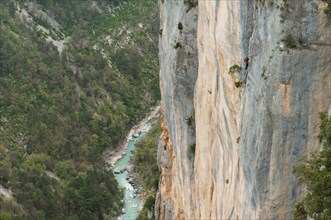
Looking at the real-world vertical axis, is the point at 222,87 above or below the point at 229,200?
above

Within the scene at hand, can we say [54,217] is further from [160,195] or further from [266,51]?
[266,51]

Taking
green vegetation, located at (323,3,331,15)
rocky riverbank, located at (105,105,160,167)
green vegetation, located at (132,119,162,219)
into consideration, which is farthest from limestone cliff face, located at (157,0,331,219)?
rocky riverbank, located at (105,105,160,167)

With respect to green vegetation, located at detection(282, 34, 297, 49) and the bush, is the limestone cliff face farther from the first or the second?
the bush

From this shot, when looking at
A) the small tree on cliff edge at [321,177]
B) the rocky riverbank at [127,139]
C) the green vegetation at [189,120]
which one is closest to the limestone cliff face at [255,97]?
the green vegetation at [189,120]

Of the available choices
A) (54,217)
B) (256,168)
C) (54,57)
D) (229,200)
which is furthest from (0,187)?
(256,168)

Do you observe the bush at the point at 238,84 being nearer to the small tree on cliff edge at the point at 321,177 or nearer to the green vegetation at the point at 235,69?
the green vegetation at the point at 235,69

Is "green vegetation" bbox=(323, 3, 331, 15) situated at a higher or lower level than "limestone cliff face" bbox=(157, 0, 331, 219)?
higher

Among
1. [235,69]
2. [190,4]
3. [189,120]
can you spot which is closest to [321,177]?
[235,69]
